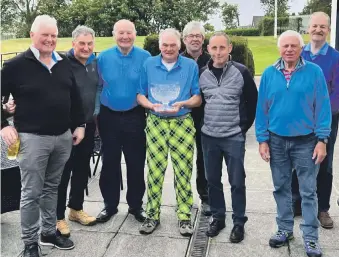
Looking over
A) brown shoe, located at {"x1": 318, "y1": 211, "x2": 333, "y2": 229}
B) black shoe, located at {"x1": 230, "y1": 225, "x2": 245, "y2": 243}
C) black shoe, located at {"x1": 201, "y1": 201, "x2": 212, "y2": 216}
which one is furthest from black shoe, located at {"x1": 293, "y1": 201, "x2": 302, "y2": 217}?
black shoe, located at {"x1": 201, "y1": 201, "x2": 212, "y2": 216}

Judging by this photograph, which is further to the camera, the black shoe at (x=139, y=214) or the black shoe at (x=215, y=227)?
the black shoe at (x=139, y=214)

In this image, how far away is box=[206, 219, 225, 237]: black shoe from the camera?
374 cm

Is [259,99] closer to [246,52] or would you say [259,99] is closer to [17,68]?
[17,68]

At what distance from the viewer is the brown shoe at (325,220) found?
3.83m

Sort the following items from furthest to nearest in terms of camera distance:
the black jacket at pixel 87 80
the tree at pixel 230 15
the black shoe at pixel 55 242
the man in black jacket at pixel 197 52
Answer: the tree at pixel 230 15
the man in black jacket at pixel 197 52
the black jacket at pixel 87 80
the black shoe at pixel 55 242

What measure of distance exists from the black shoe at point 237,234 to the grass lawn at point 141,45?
15.0 m

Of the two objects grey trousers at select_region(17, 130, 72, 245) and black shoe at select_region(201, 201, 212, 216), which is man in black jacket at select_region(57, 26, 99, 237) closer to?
grey trousers at select_region(17, 130, 72, 245)

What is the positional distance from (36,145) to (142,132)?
3.53ft

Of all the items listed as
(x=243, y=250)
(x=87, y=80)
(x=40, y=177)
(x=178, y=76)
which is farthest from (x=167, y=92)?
(x=243, y=250)

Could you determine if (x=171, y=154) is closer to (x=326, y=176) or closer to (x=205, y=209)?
(x=205, y=209)

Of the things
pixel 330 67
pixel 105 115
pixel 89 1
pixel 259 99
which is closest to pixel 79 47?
pixel 105 115

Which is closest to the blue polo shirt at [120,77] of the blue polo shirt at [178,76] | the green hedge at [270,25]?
the blue polo shirt at [178,76]

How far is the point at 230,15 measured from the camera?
54938 mm

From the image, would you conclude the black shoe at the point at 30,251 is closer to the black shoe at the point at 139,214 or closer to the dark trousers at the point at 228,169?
the black shoe at the point at 139,214
